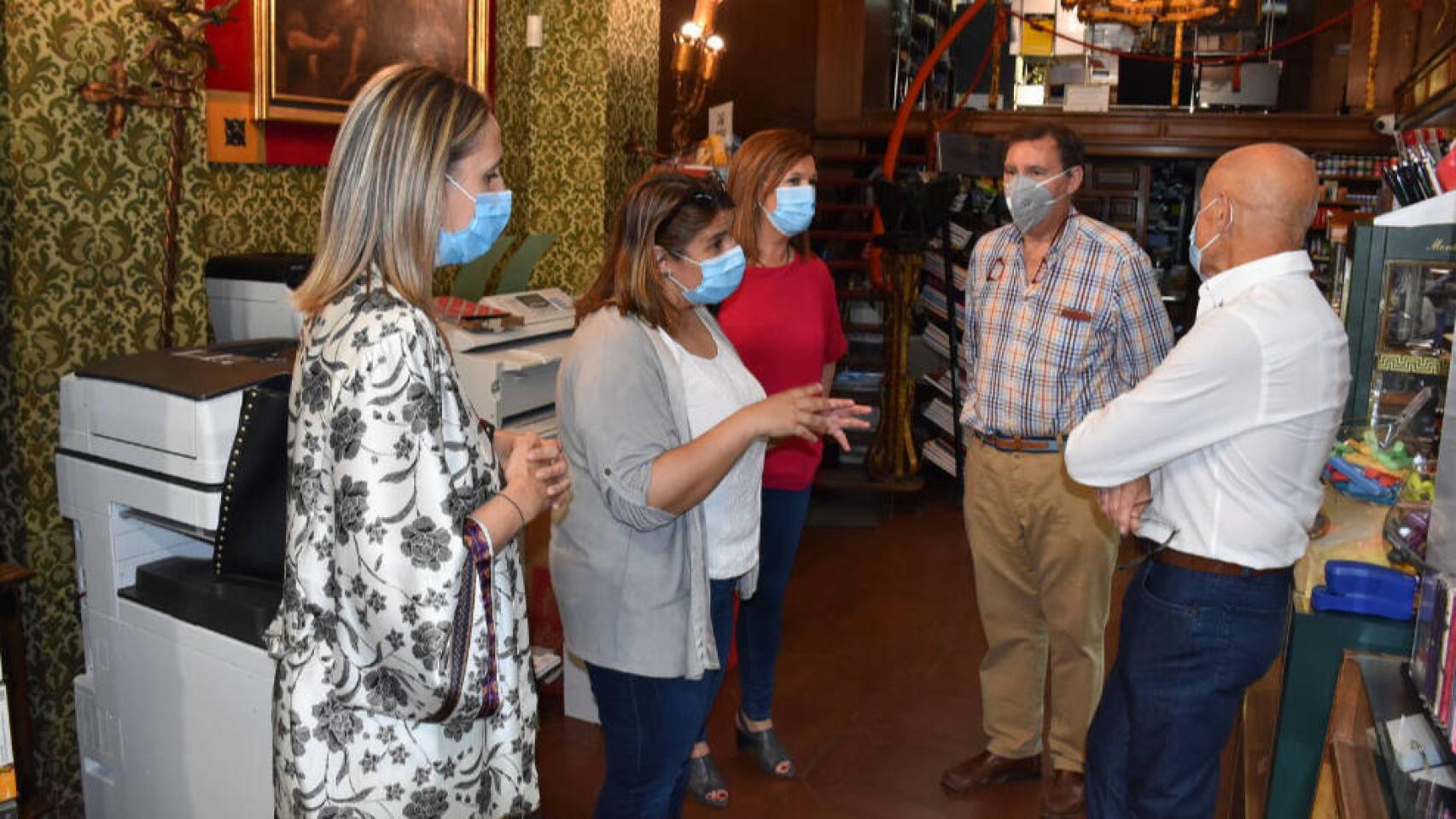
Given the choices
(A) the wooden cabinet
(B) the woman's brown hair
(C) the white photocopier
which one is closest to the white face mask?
(B) the woman's brown hair

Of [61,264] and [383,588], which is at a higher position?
[61,264]

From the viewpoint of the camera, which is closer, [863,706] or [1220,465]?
[1220,465]

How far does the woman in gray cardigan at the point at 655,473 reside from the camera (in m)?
1.96

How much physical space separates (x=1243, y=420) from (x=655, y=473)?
1.02 m

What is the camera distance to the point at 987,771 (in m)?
3.29

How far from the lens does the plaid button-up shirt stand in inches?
116

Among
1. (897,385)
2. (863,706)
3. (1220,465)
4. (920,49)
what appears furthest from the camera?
(920,49)

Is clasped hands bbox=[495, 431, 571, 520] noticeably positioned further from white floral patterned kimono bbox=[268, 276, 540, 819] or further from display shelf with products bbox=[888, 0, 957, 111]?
display shelf with products bbox=[888, 0, 957, 111]

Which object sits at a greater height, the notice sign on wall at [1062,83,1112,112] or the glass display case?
the notice sign on wall at [1062,83,1112,112]

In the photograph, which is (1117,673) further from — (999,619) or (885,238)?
(885,238)

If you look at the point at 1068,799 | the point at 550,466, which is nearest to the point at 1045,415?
the point at 1068,799

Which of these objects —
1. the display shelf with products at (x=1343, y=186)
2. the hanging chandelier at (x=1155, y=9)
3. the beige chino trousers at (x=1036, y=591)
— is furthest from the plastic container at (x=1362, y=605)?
the display shelf with products at (x=1343, y=186)

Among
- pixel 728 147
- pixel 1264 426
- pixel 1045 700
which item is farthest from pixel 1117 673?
pixel 728 147

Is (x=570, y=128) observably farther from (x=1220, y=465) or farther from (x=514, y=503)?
(x=514, y=503)
